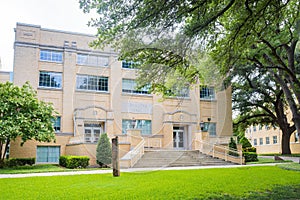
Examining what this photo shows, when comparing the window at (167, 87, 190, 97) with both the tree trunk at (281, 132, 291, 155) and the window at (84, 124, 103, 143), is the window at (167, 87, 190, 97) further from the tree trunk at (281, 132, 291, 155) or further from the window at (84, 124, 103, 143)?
the tree trunk at (281, 132, 291, 155)

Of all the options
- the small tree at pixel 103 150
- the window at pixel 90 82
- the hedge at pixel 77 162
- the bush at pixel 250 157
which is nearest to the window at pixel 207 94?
the window at pixel 90 82

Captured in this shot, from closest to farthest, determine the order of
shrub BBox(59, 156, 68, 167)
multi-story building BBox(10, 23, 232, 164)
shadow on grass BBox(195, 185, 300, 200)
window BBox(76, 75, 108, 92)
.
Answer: window BBox(76, 75, 108, 92), multi-story building BBox(10, 23, 232, 164), shadow on grass BBox(195, 185, 300, 200), shrub BBox(59, 156, 68, 167)

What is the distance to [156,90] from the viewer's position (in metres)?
8.07

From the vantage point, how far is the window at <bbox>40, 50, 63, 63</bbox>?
2520 centimetres

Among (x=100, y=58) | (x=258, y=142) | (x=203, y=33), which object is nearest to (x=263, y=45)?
(x=203, y=33)

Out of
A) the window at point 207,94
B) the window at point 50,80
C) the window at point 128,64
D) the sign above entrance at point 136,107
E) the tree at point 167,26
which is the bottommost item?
the sign above entrance at point 136,107

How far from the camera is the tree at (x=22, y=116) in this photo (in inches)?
753

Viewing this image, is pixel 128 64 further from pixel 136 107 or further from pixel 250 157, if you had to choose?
pixel 250 157

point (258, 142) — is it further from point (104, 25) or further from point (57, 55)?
point (104, 25)

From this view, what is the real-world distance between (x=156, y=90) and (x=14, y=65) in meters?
19.5

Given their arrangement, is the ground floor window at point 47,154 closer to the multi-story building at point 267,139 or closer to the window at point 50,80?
the window at point 50,80

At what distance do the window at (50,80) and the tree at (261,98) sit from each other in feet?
53.1

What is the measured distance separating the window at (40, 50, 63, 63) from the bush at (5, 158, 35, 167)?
26.4ft

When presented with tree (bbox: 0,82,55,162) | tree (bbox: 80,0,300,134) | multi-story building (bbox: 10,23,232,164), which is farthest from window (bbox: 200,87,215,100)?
tree (bbox: 0,82,55,162)
